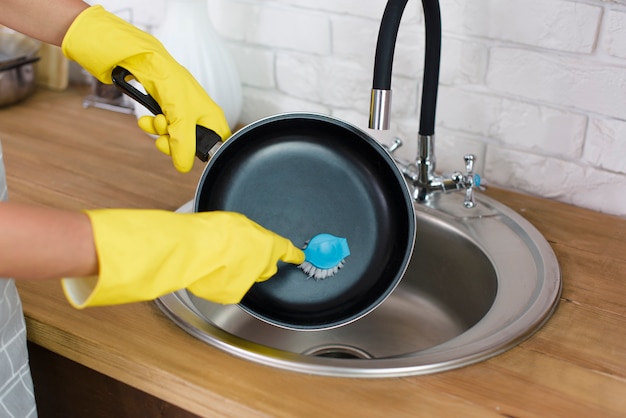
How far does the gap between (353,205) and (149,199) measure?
0.34 meters

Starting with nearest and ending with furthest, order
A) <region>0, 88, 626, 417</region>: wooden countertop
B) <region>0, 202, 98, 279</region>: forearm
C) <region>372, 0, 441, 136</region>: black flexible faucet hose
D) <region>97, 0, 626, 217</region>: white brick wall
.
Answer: <region>0, 202, 98, 279</region>: forearm < <region>0, 88, 626, 417</region>: wooden countertop < <region>372, 0, 441, 136</region>: black flexible faucet hose < <region>97, 0, 626, 217</region>: white brick wall

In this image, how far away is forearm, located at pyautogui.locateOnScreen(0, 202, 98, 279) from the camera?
629 millimetres

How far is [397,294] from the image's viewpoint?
3.91 feet

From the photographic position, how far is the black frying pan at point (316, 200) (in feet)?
3.25

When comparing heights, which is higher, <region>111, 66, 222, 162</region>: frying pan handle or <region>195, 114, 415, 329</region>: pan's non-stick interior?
<region>111, 66, 222, 162</region>: frying pan handle

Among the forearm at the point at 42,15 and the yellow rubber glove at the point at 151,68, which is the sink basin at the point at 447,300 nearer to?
the yellow rubber glove at the point at 151,68

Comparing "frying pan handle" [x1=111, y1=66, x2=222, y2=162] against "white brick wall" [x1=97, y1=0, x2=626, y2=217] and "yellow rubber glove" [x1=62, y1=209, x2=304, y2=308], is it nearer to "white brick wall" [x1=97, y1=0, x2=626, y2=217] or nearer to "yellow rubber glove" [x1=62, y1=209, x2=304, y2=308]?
"yellow rubber glove" [x1=62, y1=209, x2=304, y2=308]

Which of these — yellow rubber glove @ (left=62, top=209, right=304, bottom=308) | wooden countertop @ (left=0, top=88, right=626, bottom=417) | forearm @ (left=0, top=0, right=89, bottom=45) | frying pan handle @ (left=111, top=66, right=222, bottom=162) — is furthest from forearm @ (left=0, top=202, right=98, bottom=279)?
forearm @ (left=0, top=0, right=89, bottom=45)

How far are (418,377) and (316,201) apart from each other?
1.02ft

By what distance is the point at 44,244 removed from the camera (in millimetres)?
638

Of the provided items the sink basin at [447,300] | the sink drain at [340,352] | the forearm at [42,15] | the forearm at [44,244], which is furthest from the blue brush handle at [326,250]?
the forearm at [42,15]

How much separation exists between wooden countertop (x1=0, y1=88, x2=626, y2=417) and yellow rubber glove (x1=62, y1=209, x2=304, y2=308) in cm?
11

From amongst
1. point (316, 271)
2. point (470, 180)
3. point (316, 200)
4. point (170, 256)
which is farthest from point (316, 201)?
point (170, 256)

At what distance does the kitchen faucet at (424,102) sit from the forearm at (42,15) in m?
0.41
